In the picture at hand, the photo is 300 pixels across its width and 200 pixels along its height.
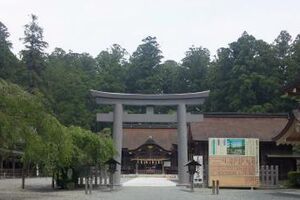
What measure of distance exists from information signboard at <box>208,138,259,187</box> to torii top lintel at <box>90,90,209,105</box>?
6.32 m

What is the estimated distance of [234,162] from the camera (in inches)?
1252

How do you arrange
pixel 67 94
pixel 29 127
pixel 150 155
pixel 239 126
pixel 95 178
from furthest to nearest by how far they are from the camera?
pixel 67 94
pixel 150 155
pixel 239 126
pixel 95 178
pixel 29 127

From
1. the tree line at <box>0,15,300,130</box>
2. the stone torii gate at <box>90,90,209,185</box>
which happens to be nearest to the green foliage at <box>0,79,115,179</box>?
the stone torii gate at <box>90,90,209,185</box>

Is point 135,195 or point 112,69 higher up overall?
point 112,69

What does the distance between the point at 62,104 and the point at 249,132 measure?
31986 mm

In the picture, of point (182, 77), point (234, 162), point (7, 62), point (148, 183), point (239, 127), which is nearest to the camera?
point (234, 162)

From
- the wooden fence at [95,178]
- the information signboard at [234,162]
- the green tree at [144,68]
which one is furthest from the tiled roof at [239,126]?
the green tree at [144,68]

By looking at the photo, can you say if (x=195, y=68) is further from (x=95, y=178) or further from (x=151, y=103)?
(x=95, y=178)

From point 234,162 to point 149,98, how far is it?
8.90 meters

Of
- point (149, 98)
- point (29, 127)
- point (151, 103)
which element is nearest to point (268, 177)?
point (151, 103)

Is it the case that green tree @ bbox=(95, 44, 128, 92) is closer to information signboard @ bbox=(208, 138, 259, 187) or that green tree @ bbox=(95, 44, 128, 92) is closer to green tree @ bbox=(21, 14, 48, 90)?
green tree @ bbox=(21, 14, 48, 90)

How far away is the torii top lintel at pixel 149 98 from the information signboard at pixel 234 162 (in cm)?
632

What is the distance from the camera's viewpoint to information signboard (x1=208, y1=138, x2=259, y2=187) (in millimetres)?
31719

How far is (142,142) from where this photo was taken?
216 feet
